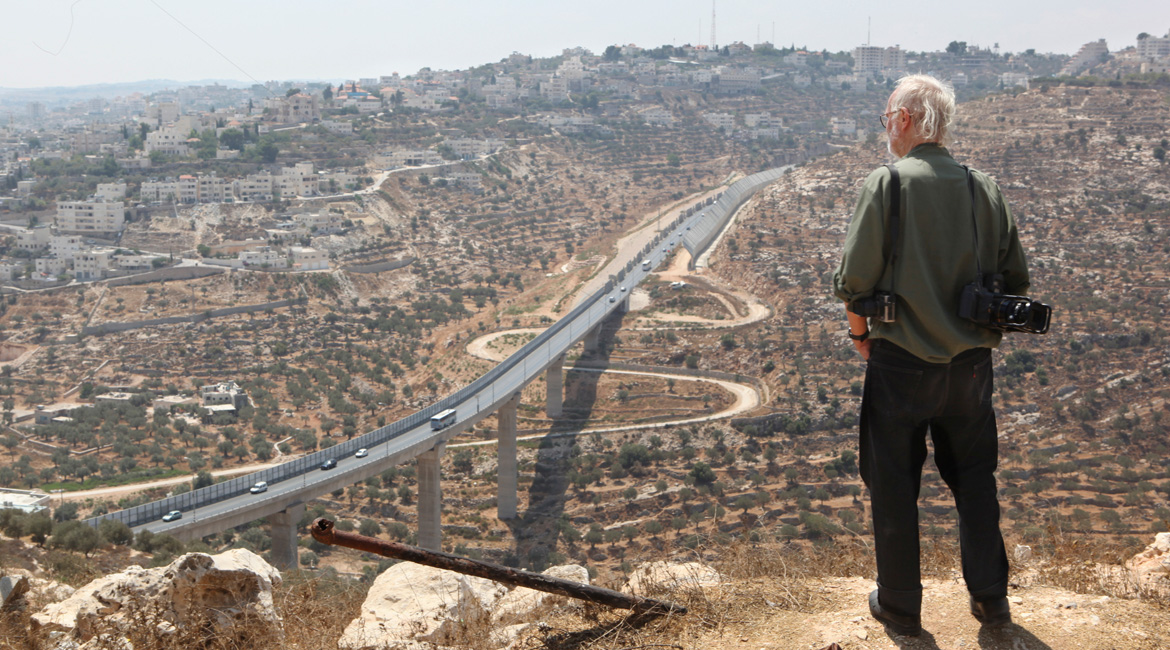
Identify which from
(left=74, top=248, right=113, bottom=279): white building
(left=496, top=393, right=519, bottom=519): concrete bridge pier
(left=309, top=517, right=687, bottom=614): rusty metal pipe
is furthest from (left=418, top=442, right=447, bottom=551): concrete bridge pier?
(left=74, top=248, right=113, bottom=279): white building

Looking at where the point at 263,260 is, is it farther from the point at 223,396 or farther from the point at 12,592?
the point at 12,592

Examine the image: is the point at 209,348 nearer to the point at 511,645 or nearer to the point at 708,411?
the point at 708,411

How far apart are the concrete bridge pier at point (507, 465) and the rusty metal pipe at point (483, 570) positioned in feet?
75.2

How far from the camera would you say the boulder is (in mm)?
4051

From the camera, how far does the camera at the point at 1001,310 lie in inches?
125

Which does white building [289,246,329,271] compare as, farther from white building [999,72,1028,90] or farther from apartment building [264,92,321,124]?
white building [999,72,1028,90]

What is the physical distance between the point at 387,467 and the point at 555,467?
671 centimetres

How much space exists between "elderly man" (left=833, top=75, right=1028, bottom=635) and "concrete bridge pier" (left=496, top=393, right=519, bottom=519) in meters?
23.4

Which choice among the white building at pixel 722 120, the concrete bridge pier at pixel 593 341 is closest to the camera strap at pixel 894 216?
the concrete bridge pier at pixel 593 341

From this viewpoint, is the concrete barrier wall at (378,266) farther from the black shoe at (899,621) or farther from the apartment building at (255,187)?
the black shoe at (899,621)

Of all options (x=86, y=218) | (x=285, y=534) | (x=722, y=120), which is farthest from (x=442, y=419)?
(x=722, y=120)

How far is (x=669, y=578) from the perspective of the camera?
4457 millimetres

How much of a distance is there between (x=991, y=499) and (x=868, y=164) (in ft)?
179

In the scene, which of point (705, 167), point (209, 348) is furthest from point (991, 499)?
point (705, 167)
